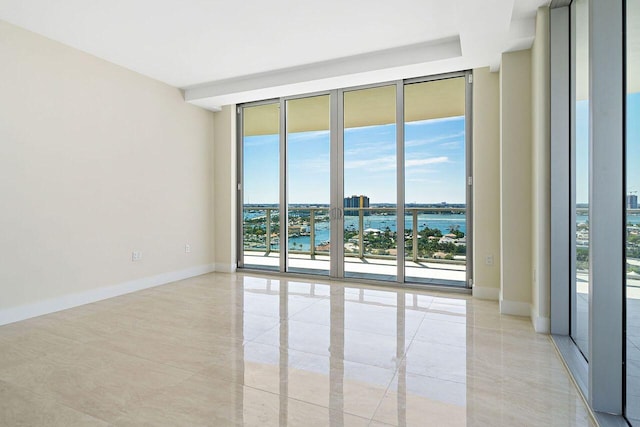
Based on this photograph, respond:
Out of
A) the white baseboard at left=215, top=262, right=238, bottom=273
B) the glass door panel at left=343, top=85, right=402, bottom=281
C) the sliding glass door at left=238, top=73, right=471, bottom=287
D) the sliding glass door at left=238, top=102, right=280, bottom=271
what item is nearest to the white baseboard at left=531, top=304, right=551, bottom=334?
the sliding glass door at left=238, top=73, right=471, bottom=287

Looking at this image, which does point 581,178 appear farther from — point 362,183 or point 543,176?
point 362,183

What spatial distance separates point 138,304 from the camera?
3811 mm

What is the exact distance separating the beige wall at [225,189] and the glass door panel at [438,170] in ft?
9.01

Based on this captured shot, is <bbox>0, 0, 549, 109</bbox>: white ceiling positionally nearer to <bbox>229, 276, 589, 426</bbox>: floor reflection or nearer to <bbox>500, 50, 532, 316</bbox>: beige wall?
<bbox>500, 50, 532, 316</bbox>: beige wall

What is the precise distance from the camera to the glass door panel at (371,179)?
183 inches

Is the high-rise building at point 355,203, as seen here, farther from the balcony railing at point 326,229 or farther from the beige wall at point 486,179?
the beige wall at point 486,179

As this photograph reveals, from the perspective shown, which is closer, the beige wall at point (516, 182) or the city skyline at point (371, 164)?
the beige wall at point (516, 182)

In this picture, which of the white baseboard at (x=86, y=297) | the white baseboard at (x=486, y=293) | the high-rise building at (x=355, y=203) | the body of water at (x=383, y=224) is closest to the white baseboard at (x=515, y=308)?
the white baseboard at (x=486, y=293)

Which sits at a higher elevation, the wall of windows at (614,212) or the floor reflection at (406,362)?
the wall of windows at (614,212)

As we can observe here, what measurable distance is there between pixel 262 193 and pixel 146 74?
2.26 m

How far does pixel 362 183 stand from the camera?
15.8ft

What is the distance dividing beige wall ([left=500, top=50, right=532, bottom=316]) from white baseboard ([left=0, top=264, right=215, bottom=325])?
419 cm

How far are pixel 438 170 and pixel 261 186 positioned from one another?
2.71m

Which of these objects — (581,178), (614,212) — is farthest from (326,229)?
(614,212)
